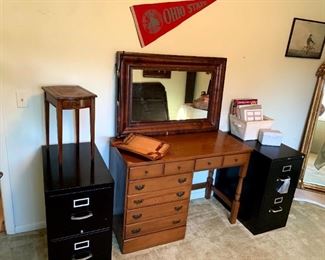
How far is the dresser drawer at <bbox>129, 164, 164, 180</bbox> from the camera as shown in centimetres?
183

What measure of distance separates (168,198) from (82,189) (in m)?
0.70

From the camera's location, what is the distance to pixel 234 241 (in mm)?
2289

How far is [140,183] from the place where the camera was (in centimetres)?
189

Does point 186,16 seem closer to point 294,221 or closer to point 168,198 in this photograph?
point 168,198

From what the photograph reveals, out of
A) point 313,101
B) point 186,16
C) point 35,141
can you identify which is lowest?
point 35,141

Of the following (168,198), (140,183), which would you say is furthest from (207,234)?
(140,183)

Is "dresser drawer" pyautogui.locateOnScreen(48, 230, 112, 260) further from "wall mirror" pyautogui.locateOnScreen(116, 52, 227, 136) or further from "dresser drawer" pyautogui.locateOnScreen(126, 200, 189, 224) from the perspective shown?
"wall mirror" pyautogui.locateOnScreen(116, 52, 227, 136)

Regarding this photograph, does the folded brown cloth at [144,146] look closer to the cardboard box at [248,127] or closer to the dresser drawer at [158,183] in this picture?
the dresser drawer at [158,183]

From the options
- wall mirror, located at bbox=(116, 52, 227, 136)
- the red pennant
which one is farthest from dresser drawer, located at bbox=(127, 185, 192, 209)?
the red pennant

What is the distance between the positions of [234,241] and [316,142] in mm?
1534

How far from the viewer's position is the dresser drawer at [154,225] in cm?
201

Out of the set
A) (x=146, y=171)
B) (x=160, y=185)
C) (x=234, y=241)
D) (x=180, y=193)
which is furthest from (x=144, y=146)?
(x=234, y=241)

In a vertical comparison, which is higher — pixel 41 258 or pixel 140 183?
pixel 140 183

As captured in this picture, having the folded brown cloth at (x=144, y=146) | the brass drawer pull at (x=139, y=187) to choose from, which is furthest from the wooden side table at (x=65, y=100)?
the brass drawer pull at (x=139, y=187)
